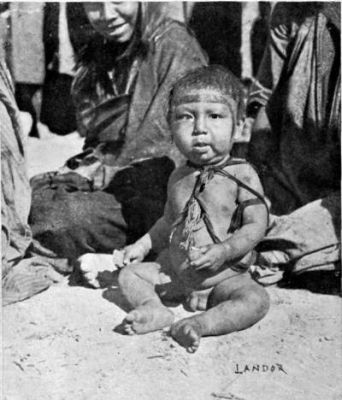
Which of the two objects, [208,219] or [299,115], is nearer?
[208,219]

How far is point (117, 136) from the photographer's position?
77.8 inches

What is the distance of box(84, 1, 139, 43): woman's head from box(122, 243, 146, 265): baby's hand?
0.58 metres

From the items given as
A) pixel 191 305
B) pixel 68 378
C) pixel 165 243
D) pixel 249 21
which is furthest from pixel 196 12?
pixel 68 378

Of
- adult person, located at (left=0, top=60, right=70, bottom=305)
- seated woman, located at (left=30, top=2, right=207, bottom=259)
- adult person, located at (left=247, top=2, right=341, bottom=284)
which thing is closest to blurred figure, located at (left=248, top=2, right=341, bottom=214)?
adult person, located at (left=247, top=2, right=341, bottom=284)

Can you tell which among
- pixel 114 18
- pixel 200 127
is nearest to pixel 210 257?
pixel 200 127

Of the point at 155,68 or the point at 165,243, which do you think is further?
the point at 155,68

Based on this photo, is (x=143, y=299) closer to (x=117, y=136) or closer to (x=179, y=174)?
(x=179, y=174)

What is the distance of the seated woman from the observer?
186 cm

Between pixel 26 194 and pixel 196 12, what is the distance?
2.12 feet

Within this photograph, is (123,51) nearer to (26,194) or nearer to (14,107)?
(14,107)

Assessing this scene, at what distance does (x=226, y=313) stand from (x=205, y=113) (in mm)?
431

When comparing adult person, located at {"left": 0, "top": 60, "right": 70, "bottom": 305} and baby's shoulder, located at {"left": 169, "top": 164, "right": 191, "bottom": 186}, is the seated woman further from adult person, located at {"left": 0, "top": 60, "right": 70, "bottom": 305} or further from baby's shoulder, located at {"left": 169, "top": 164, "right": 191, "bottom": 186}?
baby's shoulder, located at {"left": 169, "top": 164, "right": 191, "bottom": 186}

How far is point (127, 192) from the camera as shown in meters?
1.91

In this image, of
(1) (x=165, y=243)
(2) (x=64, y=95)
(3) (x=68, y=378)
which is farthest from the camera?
(2) (x=64, y=95)
